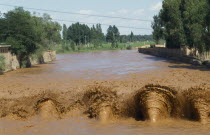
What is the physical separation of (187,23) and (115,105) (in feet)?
88.0

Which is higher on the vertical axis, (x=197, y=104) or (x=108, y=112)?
(x=197, y=104)

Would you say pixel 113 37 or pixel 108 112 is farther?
pixel 113 37

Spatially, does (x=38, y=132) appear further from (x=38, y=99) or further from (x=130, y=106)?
(x=130, y=106)

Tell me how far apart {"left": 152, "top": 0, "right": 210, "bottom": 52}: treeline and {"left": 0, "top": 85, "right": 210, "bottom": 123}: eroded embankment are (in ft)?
55.1

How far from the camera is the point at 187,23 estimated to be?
1414 inches

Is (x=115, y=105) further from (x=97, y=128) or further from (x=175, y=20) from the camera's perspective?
(x=175, y=20)

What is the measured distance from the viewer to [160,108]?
431 inches

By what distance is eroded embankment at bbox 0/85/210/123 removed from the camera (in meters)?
10.9

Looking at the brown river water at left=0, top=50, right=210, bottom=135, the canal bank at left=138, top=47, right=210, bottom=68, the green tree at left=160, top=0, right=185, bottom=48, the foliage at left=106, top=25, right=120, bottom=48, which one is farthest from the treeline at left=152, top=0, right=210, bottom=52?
the foliage at left=106, top=25, right=120, bottom=48

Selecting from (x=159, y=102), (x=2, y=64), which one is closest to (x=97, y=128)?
(x=159, y=102)

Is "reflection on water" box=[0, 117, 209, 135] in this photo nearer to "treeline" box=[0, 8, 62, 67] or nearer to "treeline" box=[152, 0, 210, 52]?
"treeline" box=[152, 0, 210, 52]

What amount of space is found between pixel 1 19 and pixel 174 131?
96.8ft

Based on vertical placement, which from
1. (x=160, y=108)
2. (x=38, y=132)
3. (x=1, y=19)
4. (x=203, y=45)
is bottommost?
(x=38, y=132)

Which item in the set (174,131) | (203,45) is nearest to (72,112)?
(174,131)
